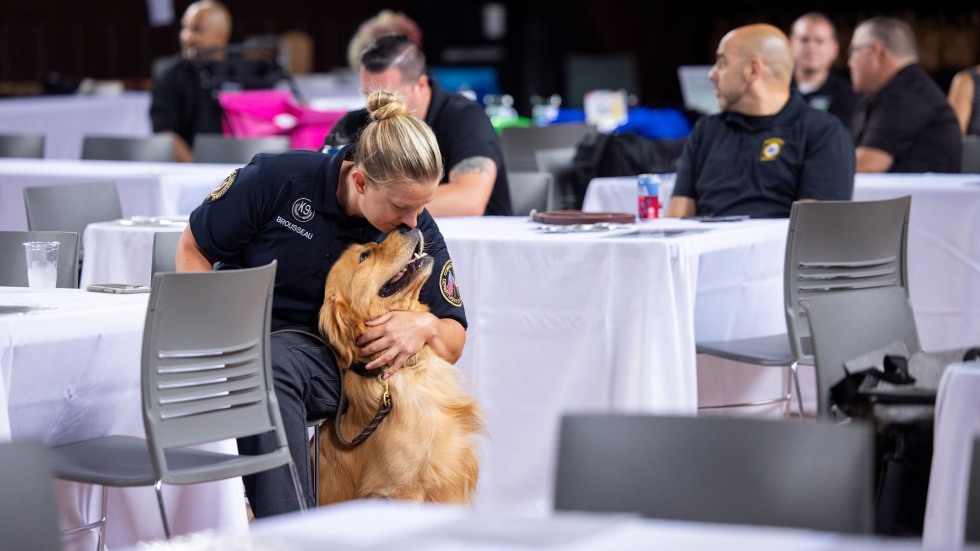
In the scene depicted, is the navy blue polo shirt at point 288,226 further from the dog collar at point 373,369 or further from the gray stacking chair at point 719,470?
the gray stacking chair at point 719,470

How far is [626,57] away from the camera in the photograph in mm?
14227

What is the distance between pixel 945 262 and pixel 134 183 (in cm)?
320

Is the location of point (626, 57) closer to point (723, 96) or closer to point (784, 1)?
point (784, 1)

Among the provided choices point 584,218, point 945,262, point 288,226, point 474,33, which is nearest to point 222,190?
point 288,226

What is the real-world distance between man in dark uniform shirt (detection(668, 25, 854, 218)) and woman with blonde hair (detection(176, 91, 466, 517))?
1.72 meters

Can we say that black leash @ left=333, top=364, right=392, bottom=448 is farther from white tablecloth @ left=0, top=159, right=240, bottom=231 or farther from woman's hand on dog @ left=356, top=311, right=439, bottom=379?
white tablecloth @ left=0, top=159, right=240, bottom=231

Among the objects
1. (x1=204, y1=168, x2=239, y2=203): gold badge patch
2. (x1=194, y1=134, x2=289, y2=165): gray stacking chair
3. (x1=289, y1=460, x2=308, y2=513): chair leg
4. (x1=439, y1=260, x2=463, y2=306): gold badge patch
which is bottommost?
(x1=289, y1=460, x2=308, y2=513): chair leg

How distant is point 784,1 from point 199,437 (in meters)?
11.3

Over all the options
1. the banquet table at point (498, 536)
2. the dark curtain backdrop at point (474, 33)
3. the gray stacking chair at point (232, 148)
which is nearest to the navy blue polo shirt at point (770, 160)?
the gray stacking chair at point (232, 148)

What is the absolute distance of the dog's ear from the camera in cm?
343

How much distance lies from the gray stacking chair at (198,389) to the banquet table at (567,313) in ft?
3.67

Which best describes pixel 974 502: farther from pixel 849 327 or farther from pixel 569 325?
pixel 569 325

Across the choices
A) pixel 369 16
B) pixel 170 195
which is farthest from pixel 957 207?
pixel 369 16

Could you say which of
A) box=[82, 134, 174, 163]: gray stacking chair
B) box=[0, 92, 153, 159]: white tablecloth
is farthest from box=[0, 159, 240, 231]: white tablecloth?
box=[0, 92, 153, 159]: white tablecloth
